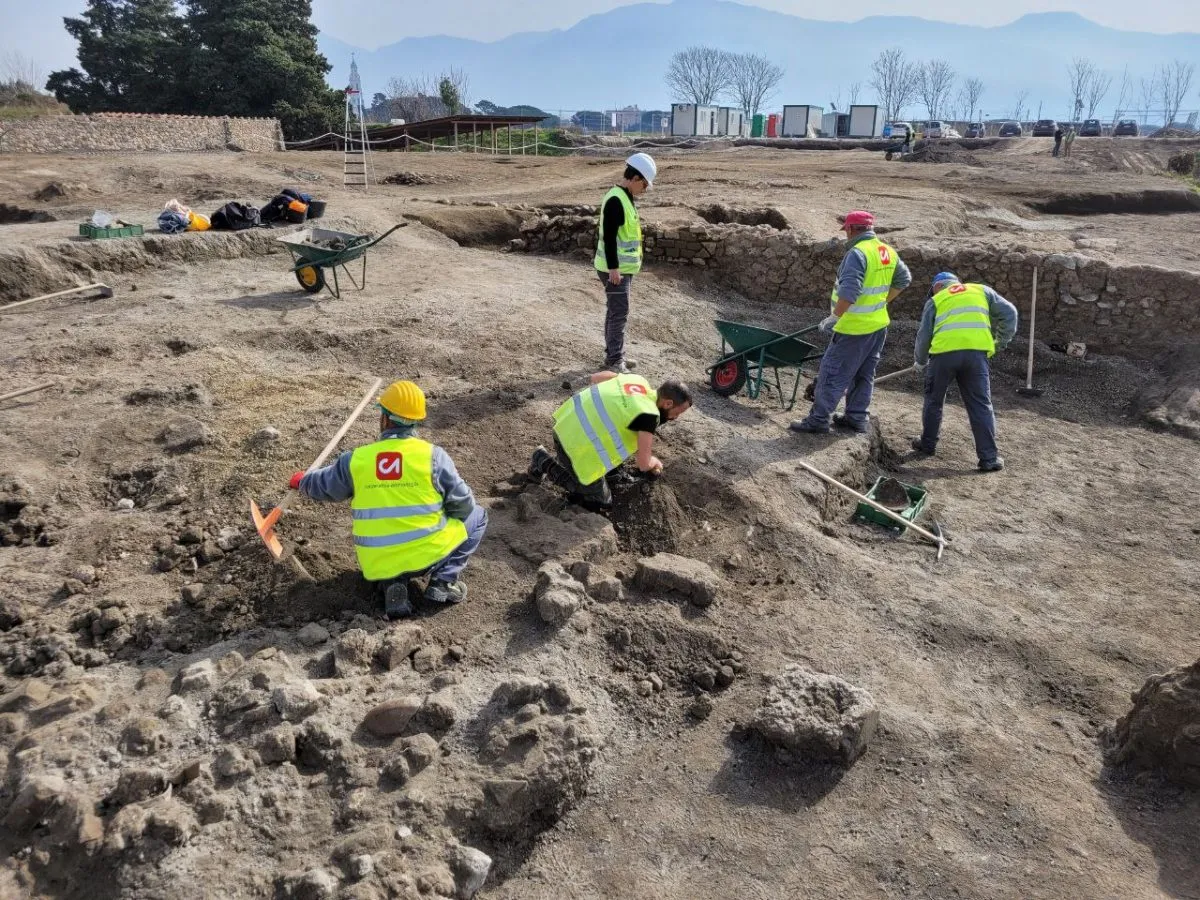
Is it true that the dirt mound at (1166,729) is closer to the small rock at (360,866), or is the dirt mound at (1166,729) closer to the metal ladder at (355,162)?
the small rock at (360,866)

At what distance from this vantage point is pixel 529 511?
482 centimetres

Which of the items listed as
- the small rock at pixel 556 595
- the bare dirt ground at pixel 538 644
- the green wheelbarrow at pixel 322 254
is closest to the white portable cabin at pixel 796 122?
the green wheelbarrow at pixel 322 254

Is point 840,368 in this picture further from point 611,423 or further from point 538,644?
point 538,644

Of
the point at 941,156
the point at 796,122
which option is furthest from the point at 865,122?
the point at 941,156

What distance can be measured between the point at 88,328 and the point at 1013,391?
8692 mm

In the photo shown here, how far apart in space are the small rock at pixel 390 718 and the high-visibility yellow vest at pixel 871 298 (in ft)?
14.1

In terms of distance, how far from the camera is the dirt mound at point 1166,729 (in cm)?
331

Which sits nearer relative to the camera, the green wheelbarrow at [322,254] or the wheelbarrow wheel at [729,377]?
the wheelbarrow wheel at [729,377]

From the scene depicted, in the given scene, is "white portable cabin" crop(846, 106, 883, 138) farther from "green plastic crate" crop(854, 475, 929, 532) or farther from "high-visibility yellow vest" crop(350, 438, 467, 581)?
"high-visibility yellow vest" crop(350, 438, 467, 581)

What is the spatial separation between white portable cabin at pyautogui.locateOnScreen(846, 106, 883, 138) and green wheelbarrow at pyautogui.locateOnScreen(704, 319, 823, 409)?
4427 centimetres

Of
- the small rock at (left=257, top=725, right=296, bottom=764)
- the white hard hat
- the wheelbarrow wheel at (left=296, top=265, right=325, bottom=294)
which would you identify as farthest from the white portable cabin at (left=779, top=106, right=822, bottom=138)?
the small rock at (left=257, top=725, right=296, bottom=764)

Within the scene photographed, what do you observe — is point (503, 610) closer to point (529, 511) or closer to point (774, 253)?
point (529, 511)

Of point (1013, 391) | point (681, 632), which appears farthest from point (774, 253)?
point (681, 632)

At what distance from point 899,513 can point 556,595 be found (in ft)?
9.24
